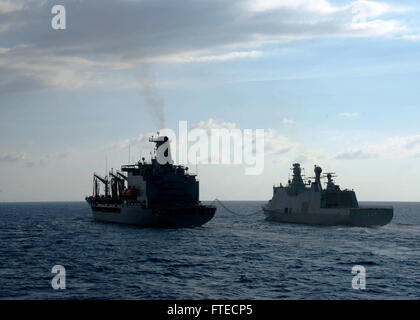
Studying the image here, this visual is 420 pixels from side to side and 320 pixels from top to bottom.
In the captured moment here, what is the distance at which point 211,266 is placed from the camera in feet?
113

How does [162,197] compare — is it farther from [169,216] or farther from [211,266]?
[211,266]

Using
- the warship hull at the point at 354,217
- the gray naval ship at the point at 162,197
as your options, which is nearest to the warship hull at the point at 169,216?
the gray naval ship at the point at 162,197

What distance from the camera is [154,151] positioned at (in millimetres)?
75125

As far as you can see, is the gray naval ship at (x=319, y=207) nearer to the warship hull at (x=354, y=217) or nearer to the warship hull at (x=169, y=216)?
the warship hull at (x=354, y=217)

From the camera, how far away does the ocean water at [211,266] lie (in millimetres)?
26000

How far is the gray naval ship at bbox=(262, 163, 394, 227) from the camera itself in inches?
2808

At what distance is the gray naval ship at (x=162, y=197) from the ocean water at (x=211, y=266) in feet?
24.8

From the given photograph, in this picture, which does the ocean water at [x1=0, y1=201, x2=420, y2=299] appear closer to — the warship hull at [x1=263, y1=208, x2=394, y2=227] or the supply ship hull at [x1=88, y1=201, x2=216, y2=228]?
the supply ship hull at [x1=88, y1=201, x2=216, y2=228]

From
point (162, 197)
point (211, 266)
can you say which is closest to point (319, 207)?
point (162, 197)

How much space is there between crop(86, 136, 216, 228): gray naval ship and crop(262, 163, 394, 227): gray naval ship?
19.5 m

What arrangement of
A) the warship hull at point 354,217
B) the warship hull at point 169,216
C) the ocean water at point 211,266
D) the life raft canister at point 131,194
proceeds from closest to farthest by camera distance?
the ocean water at point 211,266 < the warship hull at point 169,216 < the warship hull at point 354,217 < the life raft canister at point 131,194
